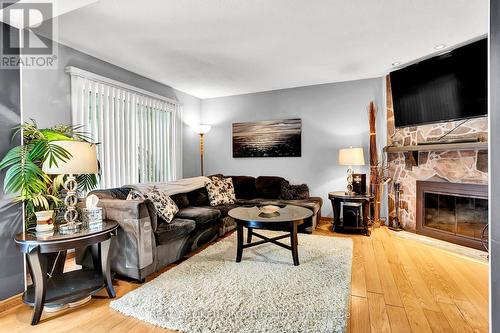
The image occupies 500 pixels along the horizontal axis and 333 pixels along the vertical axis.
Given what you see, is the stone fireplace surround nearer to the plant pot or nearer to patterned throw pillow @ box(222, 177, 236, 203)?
patterned throw pillow @ box(222, 177, 236, 203)

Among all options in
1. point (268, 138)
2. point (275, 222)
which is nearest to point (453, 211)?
point (275, 222)

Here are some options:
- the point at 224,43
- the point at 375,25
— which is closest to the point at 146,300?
the point at 224,43

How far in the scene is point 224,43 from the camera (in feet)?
9.61

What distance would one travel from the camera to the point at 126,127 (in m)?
3.73

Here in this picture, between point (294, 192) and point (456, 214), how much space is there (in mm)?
2261

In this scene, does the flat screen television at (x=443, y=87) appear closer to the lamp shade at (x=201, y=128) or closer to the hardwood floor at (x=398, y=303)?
the hardwood floor at (x=398, y=303)

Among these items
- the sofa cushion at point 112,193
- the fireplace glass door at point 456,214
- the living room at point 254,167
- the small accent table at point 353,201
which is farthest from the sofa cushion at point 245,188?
the fireplace glass door at point 456,214

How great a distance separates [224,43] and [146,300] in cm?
276

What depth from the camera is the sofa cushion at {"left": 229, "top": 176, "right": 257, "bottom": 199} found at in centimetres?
468

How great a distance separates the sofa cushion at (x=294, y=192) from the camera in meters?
4.32

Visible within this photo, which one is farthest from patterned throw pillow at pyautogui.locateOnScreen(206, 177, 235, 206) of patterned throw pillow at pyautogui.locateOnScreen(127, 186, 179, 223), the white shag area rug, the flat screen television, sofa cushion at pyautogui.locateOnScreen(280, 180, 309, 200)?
the flat screen television

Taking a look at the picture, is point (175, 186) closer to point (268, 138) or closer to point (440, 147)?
point (268, 138)

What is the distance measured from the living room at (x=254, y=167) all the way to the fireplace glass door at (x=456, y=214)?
0.06ft

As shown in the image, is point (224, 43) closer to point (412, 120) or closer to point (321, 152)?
point (321, 152)
